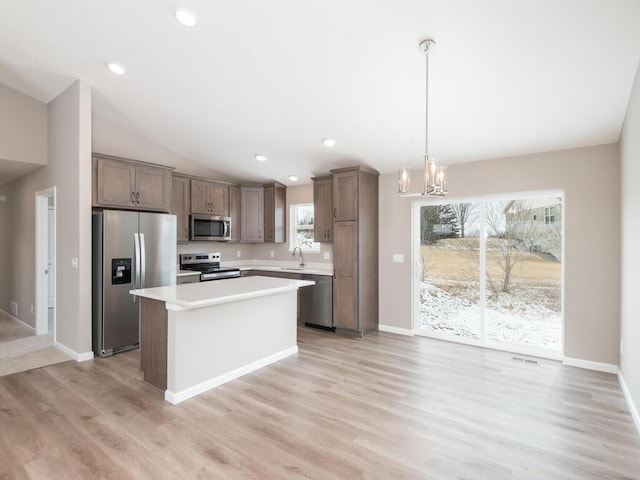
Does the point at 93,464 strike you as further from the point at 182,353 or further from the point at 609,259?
the point at 609,259

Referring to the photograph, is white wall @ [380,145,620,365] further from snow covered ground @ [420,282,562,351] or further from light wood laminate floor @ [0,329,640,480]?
light wood laminate floor @ [0,329,640,480]

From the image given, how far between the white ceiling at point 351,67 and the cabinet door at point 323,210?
36.8 inches

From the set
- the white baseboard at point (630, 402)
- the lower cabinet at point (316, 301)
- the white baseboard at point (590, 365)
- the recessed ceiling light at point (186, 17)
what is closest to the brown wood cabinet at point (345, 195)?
the lower cabinet at point (316, 301)

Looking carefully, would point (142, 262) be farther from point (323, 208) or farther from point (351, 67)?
point (351, 67)

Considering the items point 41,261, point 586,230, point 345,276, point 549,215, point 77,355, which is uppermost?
point 549,215

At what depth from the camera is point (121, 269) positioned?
4.17m

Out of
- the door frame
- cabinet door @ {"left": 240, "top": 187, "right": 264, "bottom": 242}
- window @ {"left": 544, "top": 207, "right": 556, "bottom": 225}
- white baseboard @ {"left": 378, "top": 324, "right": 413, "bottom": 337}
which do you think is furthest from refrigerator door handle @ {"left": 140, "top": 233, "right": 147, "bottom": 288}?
window @ {"left": 544, "top": 207, "right": 556, "bottom": 225}

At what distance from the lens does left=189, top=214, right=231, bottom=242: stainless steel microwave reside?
18.1 feet

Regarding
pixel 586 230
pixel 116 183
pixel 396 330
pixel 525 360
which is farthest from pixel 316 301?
pixel 586 230

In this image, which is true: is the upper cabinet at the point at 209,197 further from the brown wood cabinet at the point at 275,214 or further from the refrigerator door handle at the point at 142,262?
the refrigerator door handle at the point at 142,262

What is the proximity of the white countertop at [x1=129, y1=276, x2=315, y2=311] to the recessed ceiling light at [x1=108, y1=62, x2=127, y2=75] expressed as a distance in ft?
7.26

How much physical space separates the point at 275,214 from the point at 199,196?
131cm

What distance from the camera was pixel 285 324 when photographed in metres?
4.08

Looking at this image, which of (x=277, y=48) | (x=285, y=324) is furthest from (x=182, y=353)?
(x=277, y=48)
